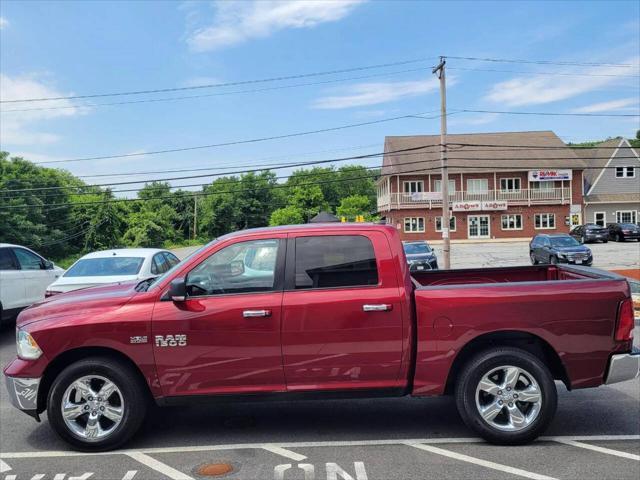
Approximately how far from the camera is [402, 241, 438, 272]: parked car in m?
22.5

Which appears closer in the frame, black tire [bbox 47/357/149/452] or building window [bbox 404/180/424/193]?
black tire [bbox 47/357/149/452]

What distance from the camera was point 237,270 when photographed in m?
4.62

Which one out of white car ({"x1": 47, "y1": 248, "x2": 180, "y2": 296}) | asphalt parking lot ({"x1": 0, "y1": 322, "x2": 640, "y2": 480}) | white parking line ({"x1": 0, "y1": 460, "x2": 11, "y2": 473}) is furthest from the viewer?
white car ({"x1": 47, "y1": 248, "x2": 180, "y2": 296})

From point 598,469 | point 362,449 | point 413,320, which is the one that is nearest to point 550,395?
point 598,469

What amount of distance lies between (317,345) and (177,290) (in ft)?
Result: 4.06

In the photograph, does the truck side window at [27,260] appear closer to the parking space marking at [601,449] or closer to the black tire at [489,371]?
the black tire at [489,371]

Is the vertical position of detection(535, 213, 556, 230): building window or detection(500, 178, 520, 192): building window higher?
detection(500, 178, 520, 192): building window

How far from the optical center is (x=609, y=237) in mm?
42062

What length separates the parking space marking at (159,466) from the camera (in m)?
3.95

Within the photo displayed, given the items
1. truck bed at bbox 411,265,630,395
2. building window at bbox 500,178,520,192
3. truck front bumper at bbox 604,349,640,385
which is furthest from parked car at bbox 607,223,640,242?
truck bed at bbox 411,265,630,395

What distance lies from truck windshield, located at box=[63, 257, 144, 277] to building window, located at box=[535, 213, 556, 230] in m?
50.1

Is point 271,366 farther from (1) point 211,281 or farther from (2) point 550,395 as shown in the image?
(2) point 550,395

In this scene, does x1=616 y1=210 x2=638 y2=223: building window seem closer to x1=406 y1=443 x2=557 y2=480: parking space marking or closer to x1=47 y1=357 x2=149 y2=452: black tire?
x1=406 y1=443 x2=557 y2=480: parking space marking

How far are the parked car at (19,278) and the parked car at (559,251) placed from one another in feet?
68.9
